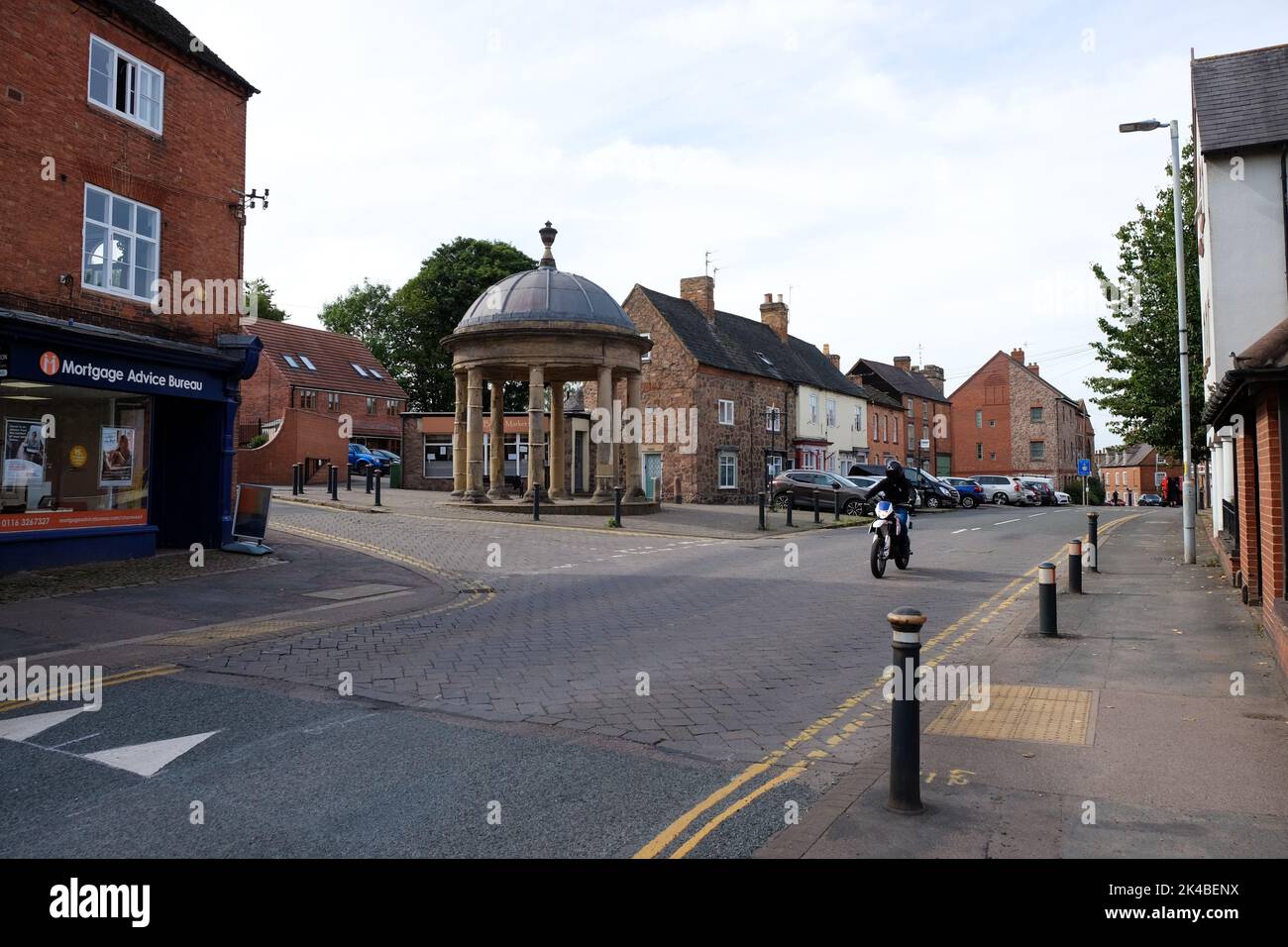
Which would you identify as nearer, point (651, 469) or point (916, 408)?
point (651, 469)

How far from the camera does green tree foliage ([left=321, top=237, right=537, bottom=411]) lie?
56312 mm

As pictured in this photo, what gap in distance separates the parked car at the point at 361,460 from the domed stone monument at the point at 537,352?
53.6 ft

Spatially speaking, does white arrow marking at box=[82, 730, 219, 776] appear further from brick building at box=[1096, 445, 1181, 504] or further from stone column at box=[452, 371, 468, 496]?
brick building at box=[1096, 445, 1181, 504]

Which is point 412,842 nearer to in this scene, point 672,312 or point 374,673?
point 374,673

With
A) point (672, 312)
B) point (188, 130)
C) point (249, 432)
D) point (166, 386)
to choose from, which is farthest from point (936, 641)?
point (249, 432)

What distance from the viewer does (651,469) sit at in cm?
4138

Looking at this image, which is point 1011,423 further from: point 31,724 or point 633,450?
point 31,724

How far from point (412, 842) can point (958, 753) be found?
3319 millimetres

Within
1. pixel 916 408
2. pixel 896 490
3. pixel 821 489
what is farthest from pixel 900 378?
pixel 896 490

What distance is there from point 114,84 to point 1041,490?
4634 centimetres

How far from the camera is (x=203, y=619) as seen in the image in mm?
10406

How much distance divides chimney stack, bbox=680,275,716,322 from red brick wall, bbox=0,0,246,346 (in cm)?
3096

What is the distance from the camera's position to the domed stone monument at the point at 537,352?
2809 cm

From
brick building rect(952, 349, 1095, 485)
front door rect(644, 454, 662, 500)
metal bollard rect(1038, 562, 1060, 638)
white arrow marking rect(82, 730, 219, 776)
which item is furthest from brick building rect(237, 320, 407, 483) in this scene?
brick building rect(952, 349, 1095, 485)
